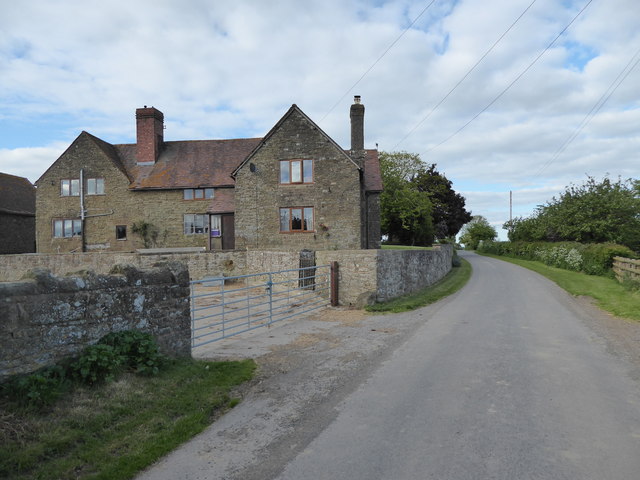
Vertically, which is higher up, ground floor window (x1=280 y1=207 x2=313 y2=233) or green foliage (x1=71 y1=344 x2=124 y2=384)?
ground floor window (x1=280 y1=207 x2=313 y2=233)

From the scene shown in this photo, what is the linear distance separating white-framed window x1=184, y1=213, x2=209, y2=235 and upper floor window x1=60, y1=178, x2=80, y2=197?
881cm

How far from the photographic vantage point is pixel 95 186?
105ft

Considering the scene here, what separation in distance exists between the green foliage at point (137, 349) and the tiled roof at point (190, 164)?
2512cm

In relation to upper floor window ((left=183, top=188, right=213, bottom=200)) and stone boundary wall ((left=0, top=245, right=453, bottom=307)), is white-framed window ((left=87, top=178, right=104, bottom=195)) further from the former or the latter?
upper floor window ((left=183, top=188, right=213, bottom=200))

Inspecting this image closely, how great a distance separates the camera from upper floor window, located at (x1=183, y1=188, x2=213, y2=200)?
3108 cm

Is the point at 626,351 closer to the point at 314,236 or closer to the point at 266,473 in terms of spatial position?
the point at 266,473

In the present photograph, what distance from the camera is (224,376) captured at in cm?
676

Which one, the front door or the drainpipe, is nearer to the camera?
the front door

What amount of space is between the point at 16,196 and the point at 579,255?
47.6m

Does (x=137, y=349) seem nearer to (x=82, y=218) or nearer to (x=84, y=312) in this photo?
(x=84, y=312)

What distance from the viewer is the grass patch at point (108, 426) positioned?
13.1 feet

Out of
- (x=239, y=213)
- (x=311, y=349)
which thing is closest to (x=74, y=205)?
(x=239, y=213)

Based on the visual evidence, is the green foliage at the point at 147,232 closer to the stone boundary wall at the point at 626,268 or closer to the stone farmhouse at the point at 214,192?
the stone farmhouse at the point at 214,192

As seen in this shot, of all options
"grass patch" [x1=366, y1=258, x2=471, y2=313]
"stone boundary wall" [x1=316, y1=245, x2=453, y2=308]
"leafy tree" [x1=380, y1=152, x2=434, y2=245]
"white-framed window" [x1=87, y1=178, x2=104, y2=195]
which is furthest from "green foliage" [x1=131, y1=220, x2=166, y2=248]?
"leafy tree" [x1=380, y1=152, x2=434, y2=245]
